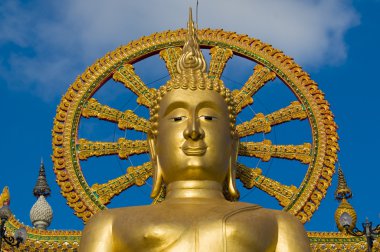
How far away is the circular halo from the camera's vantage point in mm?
9664

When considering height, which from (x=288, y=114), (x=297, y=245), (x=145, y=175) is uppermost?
(x=288, y=114)

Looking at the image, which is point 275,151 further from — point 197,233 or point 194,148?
point 197,233

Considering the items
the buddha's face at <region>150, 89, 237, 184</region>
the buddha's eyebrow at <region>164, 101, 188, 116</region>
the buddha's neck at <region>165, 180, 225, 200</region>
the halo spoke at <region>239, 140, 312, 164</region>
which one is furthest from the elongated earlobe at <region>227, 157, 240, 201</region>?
the halo spoke at <region>239, 140, 312, 164</region>

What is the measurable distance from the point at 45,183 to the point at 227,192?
15.8ft

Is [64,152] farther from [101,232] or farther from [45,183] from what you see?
[45,183]

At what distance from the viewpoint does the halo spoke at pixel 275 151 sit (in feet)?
32.7

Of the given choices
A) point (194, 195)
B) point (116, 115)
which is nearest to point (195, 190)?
point (194, 195)

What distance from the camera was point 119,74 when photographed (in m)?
10.3

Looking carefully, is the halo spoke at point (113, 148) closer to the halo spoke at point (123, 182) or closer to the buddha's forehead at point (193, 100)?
the halo spoke at point (123, 182)

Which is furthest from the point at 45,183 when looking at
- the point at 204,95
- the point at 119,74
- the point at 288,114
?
the point at 204,95

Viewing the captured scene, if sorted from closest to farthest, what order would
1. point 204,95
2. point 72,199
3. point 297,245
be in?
1. point 297,245
2. point 204,95
3. point 72,199

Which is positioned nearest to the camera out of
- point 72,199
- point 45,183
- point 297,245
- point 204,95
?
point 297,245

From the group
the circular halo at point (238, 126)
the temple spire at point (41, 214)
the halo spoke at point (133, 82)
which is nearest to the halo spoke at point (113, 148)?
the circular halo at point (238, 126)

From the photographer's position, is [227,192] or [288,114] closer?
[227,192]
